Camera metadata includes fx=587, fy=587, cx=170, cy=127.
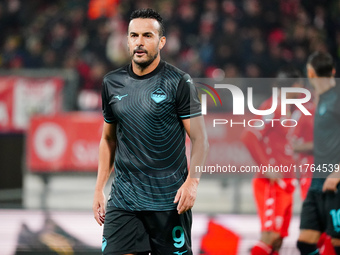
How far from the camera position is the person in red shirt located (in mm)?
4707

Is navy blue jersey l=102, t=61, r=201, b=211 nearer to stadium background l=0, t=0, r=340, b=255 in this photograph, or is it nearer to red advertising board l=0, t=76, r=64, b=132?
stadium background l=0, t=0, r=340, b=255

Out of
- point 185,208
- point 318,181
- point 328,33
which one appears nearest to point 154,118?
point 185,208

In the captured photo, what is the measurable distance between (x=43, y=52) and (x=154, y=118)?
26.4 ft

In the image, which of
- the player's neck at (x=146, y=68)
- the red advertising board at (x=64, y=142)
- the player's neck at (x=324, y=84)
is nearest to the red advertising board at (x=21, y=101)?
the red advertising board at (x=64, y=142)

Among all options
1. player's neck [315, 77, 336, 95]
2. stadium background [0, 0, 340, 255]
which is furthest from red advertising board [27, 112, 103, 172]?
player's neck [315, 77, 336, 95]

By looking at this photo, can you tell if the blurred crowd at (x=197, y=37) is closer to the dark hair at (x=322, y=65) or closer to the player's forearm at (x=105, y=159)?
the dark hair at (x=322, y=65)

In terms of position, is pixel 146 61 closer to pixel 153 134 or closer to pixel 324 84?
pixel 153 134

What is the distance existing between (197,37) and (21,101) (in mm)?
3490

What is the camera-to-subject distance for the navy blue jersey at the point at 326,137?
4238mm

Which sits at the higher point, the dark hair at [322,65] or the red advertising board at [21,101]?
the dark hair at [322,65]

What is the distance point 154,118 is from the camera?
3088 millimetres

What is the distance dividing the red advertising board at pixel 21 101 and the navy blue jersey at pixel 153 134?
16.7 feet

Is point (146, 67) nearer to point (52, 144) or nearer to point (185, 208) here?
point (185, 208)

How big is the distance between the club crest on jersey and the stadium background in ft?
6.46
